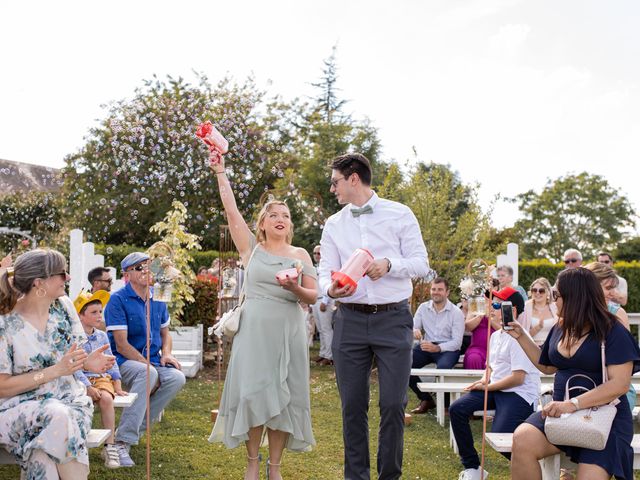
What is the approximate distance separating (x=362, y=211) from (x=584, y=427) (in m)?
1.74

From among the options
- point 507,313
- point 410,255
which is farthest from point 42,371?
point 507,313

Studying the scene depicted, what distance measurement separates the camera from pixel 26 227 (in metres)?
41.9

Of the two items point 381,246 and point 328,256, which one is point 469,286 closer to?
point 381,246

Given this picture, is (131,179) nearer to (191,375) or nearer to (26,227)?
(191,375)

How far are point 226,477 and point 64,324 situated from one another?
6.15ft

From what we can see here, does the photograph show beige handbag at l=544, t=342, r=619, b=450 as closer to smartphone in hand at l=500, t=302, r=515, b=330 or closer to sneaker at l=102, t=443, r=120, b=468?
smartphone in hand at l=500, t=302, r=515, b=330

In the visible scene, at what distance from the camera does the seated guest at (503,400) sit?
523 cm

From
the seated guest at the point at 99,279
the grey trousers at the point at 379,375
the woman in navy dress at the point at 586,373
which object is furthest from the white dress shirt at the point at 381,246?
the seated guest at the point at 99,279

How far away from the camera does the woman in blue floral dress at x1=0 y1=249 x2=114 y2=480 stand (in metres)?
3.68

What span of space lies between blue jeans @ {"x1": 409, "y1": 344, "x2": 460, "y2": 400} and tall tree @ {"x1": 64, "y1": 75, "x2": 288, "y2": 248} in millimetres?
13597

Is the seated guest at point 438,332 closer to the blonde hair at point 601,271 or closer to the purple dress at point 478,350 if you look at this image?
the purple dress at point 478,350

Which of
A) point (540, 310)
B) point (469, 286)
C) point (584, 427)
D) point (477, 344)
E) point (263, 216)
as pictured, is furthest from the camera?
point (477, 344)

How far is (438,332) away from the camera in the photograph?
8.46 meters

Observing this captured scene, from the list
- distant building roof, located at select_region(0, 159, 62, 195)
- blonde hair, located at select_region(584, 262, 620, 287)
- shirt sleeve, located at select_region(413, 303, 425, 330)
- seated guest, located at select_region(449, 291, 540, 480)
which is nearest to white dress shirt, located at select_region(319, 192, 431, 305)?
seated guest, located at select_region(449, 291, 540, 480)
